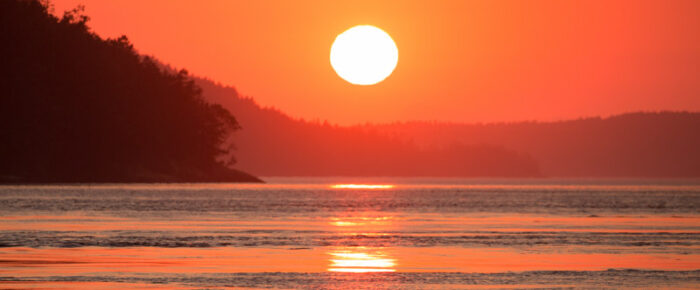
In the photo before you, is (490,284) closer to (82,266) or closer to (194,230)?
(82,266)

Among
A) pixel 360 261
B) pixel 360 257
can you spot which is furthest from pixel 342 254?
pixel 360 261

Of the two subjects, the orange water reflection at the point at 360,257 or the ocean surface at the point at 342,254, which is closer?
the ocean surface at the point at 342,254

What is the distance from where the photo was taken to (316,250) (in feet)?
185

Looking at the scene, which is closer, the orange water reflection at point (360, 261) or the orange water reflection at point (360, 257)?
the orange water reflection at point (360, 261)

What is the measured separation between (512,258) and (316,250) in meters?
8.88

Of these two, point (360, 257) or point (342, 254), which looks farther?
point (342, 254)

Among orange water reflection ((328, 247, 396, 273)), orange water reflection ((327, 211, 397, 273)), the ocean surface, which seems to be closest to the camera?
the ocean surface

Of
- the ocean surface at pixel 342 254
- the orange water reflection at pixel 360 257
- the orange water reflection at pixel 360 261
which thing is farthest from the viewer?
the orange water reflection at pixel 360 257

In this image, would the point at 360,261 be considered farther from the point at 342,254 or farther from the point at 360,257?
the point at 342,254

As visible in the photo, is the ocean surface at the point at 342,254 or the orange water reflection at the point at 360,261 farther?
the orange water reflection at the point at 360,261

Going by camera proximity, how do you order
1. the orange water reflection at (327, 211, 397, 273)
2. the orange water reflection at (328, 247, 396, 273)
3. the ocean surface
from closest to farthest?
the ocean surface, the orange water reflection at (328, 247, 396, 273), the orange water reflection at (327, 211, 397, 273)

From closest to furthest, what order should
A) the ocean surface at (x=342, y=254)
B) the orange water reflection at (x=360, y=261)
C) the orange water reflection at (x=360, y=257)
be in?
the ocean surface at (x=342, y=254)
the orange water reflection at (x=360, y=261)
the orange water reflection at (x=360, y=257)

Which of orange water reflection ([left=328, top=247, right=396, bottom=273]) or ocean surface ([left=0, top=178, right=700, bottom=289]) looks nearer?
ocean surface ([left=0, top=178, right=700, bottom=289])

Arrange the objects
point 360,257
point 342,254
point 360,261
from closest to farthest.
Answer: point 360,261 → point 360,257 → point 342,254
